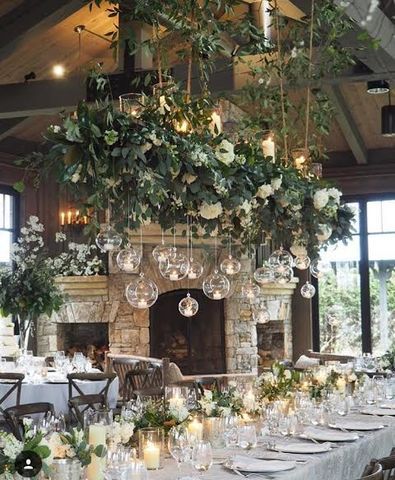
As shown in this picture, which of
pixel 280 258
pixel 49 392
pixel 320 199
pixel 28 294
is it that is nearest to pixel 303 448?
Answer: pixel 320 199

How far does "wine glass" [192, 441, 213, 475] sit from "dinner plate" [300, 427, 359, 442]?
124cm

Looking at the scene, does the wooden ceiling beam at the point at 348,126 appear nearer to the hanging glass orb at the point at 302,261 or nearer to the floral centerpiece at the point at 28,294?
the floral centerpiece at the point at 28,294

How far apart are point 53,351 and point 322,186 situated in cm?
811

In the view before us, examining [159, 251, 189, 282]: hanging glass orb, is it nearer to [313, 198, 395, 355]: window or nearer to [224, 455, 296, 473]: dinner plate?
[224, 455, 296, 473]: dinner plate

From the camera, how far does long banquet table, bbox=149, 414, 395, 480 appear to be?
159 inches

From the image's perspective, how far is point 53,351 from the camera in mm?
13414

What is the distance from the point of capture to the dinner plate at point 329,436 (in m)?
4.92

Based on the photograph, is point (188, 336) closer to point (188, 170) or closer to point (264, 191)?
point (264, 191)

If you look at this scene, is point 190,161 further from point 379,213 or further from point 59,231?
point 379,213

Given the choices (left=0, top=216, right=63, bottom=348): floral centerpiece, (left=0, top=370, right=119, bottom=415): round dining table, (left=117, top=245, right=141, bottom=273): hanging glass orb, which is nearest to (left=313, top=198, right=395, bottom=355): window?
(left=0, top=216, right=63, bottom=348): floral centerpiece

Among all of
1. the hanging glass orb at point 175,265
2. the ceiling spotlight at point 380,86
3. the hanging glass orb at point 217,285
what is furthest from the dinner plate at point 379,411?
the ceiling spotlight at point 380,86

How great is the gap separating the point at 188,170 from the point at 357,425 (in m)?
1.87

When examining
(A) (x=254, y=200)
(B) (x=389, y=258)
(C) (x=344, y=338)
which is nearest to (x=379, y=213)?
(B) (x=389, y=258)

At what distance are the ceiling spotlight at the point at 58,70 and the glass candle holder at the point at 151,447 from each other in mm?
7786
